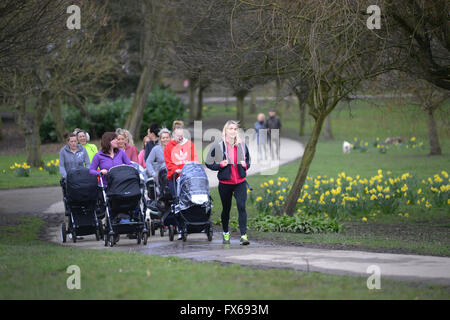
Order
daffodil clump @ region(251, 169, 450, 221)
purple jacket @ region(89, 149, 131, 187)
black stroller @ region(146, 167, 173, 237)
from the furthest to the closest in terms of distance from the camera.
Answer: daffodil clump @ region(251, 169, 450, 221) < black stroller @ region(146, 167, 173, 237) < purple jacket @ region(89, 149, 131, 187)

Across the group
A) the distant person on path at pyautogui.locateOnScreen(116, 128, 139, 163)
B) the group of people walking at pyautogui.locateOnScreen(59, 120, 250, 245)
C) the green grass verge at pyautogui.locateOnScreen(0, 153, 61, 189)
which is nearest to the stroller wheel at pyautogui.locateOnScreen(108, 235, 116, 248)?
the group of people walking at pyautogui.locateOnScreen(59, 120, 250, 245)

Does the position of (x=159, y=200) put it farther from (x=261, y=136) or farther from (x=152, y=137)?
(x=261, y=136)

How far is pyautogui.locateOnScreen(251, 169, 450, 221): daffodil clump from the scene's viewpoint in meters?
14.2

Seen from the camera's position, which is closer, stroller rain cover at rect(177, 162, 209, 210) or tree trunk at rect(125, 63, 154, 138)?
stroller rain cover at rect(177, 162, 209, 210)

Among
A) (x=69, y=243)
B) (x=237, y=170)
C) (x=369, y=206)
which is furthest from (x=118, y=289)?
(x=369, y=206)

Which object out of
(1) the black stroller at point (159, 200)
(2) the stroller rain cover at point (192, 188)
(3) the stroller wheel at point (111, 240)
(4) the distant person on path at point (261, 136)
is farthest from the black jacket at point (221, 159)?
(4) the distant person on path at point (261, 136)

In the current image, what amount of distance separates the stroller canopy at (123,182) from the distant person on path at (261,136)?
611 inches

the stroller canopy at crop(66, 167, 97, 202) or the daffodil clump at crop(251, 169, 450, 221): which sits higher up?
the stroller canopy at crop(66, 167, 97, 202)

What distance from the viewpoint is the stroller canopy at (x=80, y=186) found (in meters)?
11.2

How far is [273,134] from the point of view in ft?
87.1

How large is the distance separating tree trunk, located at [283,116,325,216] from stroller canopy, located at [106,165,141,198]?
12.9 feet

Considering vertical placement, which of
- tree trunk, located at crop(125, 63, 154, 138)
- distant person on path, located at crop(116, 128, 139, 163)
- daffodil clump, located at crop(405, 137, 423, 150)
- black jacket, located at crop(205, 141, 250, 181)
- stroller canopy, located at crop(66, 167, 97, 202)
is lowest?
stroller canopy, located at crop(66, 167, 97, 202)

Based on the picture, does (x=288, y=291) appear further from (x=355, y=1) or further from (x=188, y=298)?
(x=355, y=1)

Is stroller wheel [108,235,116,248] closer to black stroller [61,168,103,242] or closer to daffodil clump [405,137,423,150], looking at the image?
black stroller [61,168,103,242]
